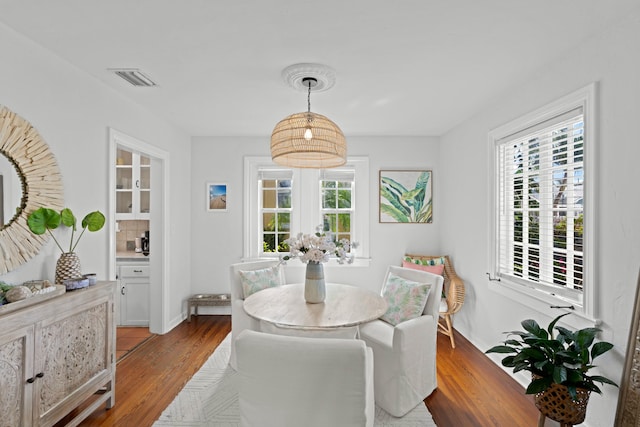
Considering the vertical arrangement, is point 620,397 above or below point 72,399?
above

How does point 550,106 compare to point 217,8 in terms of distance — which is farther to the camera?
point 550,106

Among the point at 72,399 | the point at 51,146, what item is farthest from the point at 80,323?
the point at 51,146

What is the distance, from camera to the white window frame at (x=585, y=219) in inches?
79.0

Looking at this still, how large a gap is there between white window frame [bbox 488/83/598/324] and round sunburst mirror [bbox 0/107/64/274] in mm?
3512

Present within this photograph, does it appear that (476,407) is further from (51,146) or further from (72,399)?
(51,146)

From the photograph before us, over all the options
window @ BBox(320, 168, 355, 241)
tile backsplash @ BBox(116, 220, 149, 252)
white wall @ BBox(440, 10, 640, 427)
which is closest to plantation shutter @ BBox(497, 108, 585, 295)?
white wall @ BBox(440, 10, 640, 427)

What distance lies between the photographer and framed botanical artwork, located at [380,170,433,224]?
454 centimetres

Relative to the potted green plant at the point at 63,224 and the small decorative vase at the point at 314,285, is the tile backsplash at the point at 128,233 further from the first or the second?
the small decorative vase at the point at 314,285

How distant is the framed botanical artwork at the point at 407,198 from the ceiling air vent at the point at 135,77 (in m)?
2.98

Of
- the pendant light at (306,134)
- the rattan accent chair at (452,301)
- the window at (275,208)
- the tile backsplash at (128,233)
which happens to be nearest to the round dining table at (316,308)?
the pendant light at (306,134)

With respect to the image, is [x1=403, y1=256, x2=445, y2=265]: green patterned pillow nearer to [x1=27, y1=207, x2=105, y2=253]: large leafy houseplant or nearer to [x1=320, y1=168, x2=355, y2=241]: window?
[x1=320, y1=168, x2=355, y2=241]: window

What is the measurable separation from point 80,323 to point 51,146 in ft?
4.01

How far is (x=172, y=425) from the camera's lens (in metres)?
2.18

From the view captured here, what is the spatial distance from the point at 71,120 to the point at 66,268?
3.65 feet
